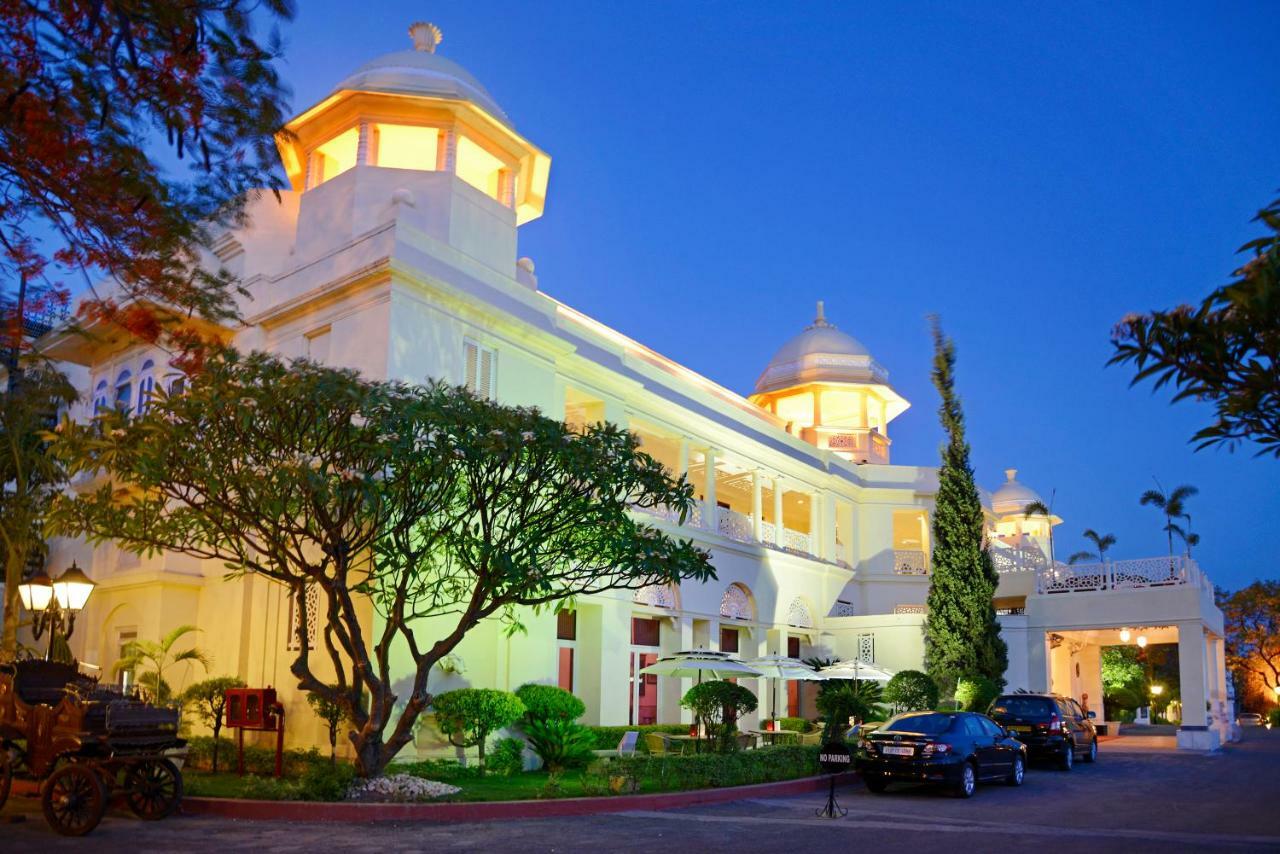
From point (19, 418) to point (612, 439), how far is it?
1153cm

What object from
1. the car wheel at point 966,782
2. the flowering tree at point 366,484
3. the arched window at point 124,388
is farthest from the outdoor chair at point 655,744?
the arched window at point 124,388

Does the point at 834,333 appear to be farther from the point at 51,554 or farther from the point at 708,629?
the point at 51,554

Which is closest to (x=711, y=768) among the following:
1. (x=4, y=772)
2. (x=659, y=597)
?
(x=4, y=772)

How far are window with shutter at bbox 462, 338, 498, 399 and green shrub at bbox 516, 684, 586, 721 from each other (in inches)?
216

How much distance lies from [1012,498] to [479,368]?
36.0 m

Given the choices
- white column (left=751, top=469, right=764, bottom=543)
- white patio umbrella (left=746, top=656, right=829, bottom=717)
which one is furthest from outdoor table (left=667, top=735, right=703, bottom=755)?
white column (left=751, top=469, right=764, bottom=543)

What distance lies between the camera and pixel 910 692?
2745 centimetres

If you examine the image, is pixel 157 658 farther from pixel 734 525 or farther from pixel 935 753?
pixel 734 525

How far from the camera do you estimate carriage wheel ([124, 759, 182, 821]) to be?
12.6 m

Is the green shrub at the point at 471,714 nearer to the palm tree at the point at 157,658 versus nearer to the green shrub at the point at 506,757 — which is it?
the green shrub at the point at 506,757

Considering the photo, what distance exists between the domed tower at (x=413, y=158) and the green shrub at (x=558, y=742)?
9270mm

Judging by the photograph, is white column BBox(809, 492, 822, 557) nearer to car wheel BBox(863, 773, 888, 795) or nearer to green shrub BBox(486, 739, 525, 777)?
car wheel BBox(863, 773, 888, 795)

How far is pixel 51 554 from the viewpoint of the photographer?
1030 inches

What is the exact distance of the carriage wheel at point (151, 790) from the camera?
41.3 ft
